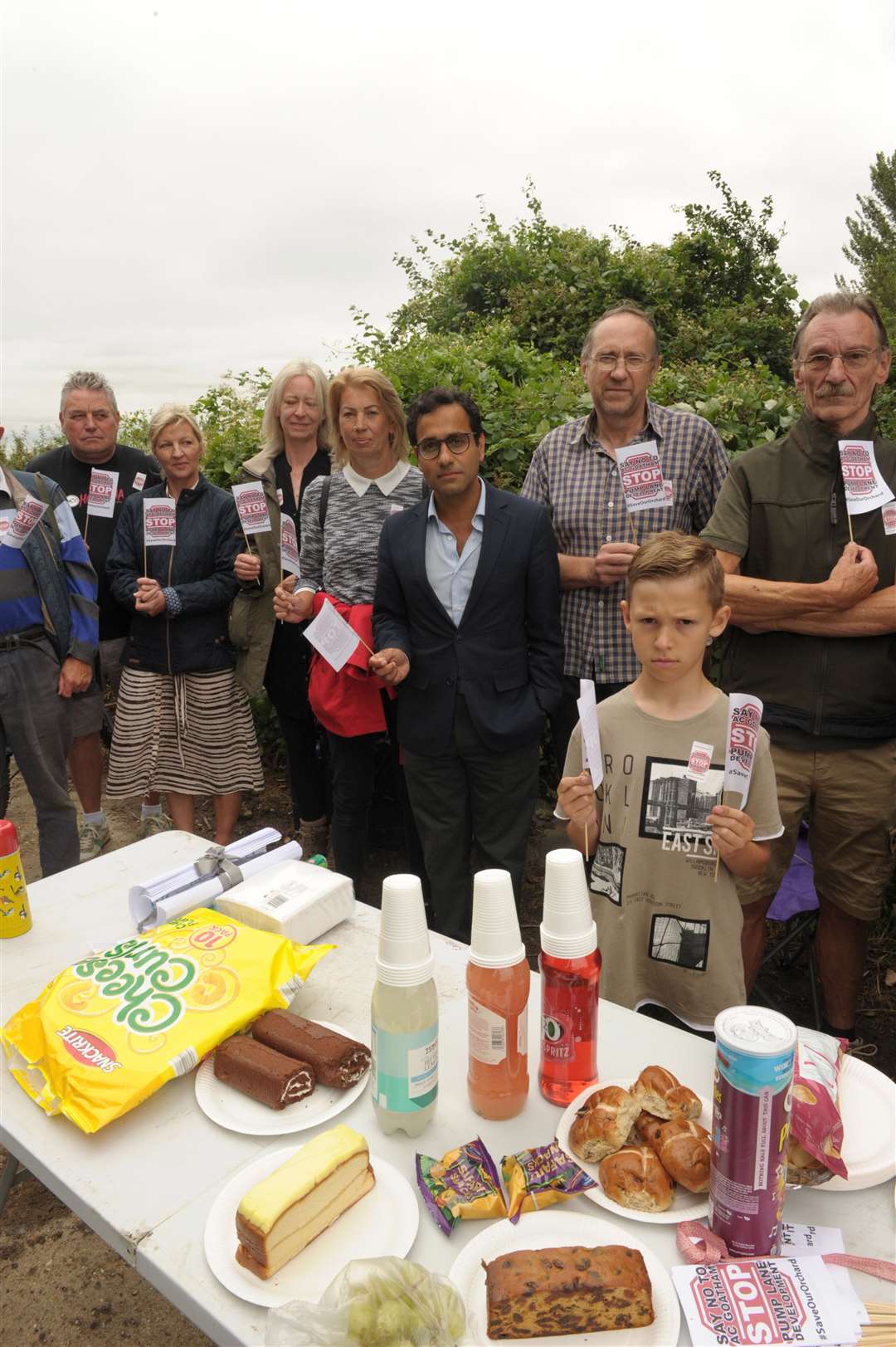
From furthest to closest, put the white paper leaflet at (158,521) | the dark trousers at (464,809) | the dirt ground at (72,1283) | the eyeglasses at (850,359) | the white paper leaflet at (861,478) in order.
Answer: the white paper leaflet at (158,521) < the dark trousers at (464,809) < the eyeglasses at (850,359) < the white paper leaflet at (861,478) < the dirt ground at (72,1283)

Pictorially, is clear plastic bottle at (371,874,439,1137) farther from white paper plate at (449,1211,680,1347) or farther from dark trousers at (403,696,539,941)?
dark trousers at (403,696,539,941)

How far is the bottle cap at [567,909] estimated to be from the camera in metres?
1.32

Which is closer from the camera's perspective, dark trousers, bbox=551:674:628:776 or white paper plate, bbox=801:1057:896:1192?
white paper plate, bbox=801:1057:896:1192

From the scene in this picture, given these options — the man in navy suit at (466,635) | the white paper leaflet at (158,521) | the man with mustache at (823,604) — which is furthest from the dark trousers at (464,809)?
the white paper leaflet at (158,521)

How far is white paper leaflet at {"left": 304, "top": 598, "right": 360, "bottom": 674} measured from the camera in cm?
299

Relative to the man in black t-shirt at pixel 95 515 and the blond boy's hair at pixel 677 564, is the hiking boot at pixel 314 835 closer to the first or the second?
the man in black t-shirt at pixel 95 515

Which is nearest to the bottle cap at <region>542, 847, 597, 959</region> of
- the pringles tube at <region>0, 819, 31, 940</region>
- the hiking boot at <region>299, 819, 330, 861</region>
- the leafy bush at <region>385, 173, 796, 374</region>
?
the pringles tube at <region>0, 819, 31, 940</region>

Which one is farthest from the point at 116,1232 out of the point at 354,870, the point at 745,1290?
the point at 354,870

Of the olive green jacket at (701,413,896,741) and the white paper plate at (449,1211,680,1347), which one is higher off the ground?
the olive green jacket at (701,413,896,741)

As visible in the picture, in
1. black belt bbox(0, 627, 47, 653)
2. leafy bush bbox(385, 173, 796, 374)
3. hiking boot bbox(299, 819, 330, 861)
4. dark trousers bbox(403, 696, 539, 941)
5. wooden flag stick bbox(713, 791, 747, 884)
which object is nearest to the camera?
wooden flag stick bbox(713, 791, 747, 884)

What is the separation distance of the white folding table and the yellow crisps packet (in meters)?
0.06

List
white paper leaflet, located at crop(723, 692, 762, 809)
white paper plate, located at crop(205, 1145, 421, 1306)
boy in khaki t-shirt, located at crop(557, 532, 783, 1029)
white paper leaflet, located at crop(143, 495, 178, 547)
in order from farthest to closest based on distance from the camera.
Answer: white paper leaflet, located at crop(143, 495, 178, 547), boy in khaki t-shirt, located at crop(557, 532, 783, 1029), white paper leaflet, located at crop(723, 692, 762, 809), white paper plate, located at crop(205, 1145, 421, 1306)

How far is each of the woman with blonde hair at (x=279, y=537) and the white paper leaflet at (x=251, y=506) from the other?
16 centimetres

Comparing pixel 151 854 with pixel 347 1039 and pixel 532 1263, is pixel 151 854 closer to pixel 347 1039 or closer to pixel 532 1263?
pixel 347 1039
